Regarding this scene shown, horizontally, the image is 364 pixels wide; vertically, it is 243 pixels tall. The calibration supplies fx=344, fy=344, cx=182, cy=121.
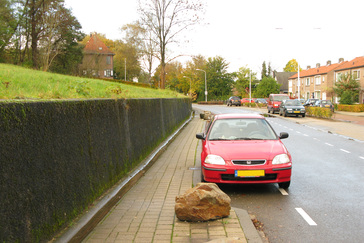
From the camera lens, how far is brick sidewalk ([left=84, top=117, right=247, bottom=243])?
419cm

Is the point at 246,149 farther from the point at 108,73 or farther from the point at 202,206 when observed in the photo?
the point at 108,73

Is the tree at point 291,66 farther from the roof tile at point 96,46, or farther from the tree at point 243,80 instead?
the roof tile at point 96,46

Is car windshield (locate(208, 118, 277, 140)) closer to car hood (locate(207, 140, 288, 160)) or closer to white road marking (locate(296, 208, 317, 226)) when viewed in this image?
car hood (locate(207, 140, 288, 160))

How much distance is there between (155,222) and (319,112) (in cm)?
2987

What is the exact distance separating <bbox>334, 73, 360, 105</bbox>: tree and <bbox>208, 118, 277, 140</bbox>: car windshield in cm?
4093

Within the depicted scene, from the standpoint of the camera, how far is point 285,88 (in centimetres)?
10081

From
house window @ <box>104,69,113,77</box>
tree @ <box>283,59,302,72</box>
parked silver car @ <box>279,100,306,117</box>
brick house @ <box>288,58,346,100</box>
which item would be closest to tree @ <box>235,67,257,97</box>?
brick house @ <box>288,58,346,100</box>

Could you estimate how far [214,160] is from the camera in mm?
6500

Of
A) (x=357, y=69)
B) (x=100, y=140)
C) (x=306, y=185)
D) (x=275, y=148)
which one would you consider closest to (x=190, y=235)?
(x=100, y=140)

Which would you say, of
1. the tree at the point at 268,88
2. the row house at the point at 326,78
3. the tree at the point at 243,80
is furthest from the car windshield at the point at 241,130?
the tree at the point at 243,80

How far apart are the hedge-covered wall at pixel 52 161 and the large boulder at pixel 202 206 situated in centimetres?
138

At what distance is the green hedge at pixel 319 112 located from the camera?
99.3 ft

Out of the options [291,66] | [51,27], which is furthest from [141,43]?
[291,66]

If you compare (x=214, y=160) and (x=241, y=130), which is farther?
(x=241, y=130)
